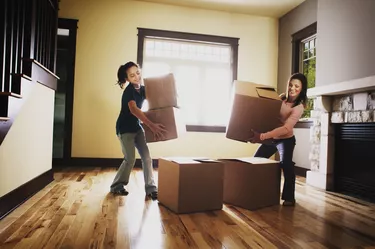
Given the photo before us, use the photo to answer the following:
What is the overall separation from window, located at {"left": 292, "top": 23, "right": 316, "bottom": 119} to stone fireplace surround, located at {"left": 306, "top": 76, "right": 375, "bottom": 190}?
3.18ft

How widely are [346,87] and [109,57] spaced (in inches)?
129

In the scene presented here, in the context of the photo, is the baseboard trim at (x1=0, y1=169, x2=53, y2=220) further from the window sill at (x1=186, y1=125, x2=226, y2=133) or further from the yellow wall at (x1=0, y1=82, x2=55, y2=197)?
the window sill at (x1=186, y1=125, x2=226, y2=133)

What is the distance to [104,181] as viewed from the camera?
10.9ft

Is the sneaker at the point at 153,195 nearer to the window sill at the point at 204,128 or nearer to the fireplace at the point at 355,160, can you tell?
the fireplace at the point at 355,160

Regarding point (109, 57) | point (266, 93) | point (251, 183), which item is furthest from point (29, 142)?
point (109, 57)

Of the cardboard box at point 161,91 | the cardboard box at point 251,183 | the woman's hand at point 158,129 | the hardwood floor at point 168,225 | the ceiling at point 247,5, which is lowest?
the hardwood floor at point 168,225

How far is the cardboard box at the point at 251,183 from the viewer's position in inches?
89.4

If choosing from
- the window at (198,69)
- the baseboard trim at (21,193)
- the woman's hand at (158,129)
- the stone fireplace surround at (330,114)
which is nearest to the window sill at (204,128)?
the window at (198,69)

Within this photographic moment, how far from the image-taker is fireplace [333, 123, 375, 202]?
282 cm

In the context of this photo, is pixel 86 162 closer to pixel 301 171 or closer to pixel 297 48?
pixel 301 171

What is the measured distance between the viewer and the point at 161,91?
236cm

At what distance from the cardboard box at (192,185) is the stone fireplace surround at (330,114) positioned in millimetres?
1560

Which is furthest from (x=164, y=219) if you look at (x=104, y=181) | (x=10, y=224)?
(x=104, y=181)

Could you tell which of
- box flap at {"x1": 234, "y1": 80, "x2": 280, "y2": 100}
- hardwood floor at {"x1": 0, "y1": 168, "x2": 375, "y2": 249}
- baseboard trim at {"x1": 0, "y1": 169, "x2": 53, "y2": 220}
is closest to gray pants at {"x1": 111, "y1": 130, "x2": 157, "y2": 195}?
hardwood floor at {"x1": 0, "y1": 168, "x2": 375, "y2": 249}
